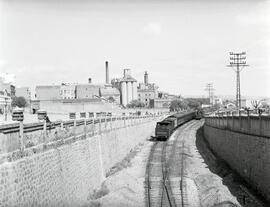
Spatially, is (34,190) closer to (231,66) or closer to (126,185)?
(126,185)

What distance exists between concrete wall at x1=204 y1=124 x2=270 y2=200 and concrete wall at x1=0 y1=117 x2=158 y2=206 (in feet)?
24.0

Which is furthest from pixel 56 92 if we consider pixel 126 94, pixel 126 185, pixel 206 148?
pixel 126 185

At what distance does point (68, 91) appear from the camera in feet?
562

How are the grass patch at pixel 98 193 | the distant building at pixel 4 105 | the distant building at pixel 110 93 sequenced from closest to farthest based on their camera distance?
1. the grass patch at pixel 98 193
2. the distant building at pixel 4 105
3. the distant building at pixel 110 93

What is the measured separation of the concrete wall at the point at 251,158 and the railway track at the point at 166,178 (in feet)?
10.3

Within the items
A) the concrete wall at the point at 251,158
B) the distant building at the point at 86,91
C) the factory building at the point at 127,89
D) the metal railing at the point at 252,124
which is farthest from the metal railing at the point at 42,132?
the factory building at the point at 127,89

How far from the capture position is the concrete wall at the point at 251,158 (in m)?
17.2

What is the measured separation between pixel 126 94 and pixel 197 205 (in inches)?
6793

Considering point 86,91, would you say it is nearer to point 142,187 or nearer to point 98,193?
point 142,187

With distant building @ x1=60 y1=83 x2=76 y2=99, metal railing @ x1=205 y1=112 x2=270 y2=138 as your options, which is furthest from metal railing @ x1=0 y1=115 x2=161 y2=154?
distant building @ x1=60 y1=83 x2=76 y2=99

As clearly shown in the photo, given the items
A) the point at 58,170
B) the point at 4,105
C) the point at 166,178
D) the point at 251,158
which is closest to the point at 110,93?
the point at 4,105

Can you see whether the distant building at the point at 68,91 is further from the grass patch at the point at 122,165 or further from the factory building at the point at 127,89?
the grass patch at the point at 122,165

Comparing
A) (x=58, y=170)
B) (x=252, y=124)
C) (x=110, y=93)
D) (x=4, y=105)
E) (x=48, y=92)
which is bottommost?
(x=58, y=170)

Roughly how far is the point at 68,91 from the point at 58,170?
159265 mm
